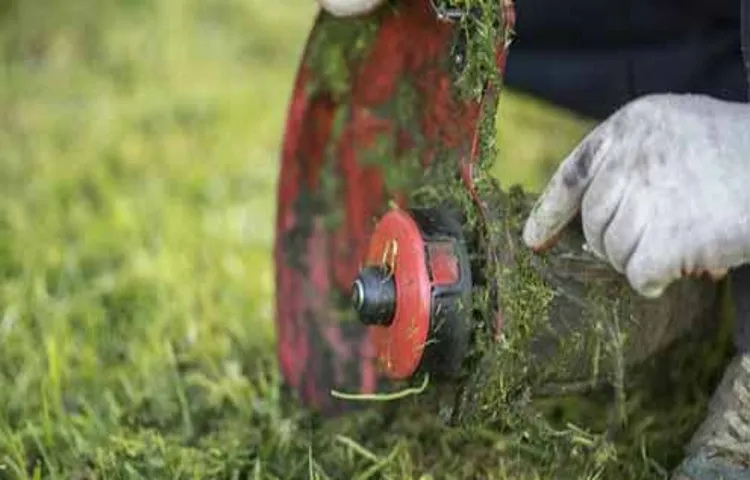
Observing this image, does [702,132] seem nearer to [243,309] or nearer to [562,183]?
[562,183]

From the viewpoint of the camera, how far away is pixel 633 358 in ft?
4.17

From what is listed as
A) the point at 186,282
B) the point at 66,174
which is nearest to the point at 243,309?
the point at 186,282

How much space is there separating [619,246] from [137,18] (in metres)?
1.52

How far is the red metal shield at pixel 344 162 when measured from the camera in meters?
1.35

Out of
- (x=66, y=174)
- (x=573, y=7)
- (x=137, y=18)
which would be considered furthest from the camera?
(x=137, y=18)

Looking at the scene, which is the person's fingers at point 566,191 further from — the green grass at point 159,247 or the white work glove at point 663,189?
the green grass at point 159,247

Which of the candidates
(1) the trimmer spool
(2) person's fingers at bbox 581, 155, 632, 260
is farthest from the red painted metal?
(2) person's fingers at bbox 581, 155, 632, 260

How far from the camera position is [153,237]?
1.86m

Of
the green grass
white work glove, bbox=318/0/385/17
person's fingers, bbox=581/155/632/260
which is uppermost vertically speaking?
white work glove, bbox=318/0/385/17

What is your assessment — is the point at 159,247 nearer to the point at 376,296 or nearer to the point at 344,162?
the point at 344,162

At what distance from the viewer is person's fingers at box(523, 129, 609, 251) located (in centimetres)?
111

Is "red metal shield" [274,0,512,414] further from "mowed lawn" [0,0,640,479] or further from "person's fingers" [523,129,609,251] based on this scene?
"person's fingers" [523,129,609,251]

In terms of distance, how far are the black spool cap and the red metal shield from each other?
6.1 inches

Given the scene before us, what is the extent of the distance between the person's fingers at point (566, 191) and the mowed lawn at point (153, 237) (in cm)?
26
